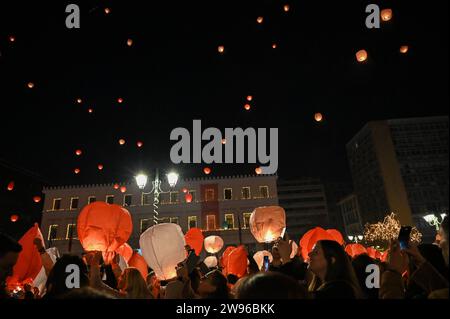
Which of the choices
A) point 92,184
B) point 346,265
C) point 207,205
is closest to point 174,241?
point 346,265

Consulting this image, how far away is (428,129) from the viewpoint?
63.6 metres

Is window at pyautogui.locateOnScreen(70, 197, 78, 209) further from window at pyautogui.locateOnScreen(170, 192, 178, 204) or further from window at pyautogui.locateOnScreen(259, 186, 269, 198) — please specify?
window at pyautogui.locateOnScreen(259, 186, 269, 198)

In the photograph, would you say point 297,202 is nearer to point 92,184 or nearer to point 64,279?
point 92,184

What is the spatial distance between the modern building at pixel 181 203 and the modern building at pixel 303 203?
5398 centimetres

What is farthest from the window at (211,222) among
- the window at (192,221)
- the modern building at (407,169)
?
the modern building at (407,169)

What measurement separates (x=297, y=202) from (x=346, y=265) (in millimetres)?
89843

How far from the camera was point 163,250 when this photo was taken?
529cm

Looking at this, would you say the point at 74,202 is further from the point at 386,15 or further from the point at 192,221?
the point at 386,15

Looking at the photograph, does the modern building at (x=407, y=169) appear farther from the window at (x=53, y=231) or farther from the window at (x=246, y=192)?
the window at (x=53, y=231)

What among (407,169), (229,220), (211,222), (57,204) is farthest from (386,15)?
(407,169)

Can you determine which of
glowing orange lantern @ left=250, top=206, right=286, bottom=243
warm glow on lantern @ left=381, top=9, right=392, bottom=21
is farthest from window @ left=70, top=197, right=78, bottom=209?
warm glow on lantern @ left=381, top=9, right=392, bottom=21

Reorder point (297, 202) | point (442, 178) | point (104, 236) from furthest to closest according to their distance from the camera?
point (297, 202) < point (442, 178) < point (104, 236)

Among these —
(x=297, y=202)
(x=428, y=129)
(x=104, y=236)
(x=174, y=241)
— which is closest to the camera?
(x=104, y=236)
